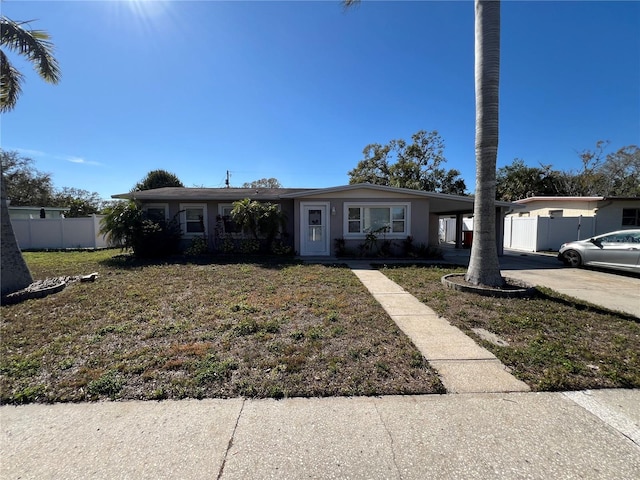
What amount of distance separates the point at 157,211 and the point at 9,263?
7082 mm

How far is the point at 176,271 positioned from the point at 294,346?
6.48 metres

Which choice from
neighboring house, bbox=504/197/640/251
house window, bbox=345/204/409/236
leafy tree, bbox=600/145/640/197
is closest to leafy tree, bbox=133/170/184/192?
house window, bbox=345/204/409/236

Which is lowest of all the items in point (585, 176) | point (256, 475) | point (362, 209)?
point (256, 475)

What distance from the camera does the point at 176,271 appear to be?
28.9 feet

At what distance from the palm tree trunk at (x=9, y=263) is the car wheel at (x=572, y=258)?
628 inches

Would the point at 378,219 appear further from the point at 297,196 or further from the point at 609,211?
the point at 609,211

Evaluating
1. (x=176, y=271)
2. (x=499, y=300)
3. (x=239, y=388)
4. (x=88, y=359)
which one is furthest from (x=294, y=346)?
(x=176, y=271)

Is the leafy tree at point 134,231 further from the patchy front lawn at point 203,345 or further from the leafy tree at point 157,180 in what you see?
the leafy tree at point 157,180

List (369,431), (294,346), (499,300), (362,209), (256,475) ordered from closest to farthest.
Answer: (256,475), (369,431), (294,346), (499,300), (362,209)

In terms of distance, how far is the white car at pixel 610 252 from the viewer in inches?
342

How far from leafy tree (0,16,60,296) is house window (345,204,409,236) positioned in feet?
32.1

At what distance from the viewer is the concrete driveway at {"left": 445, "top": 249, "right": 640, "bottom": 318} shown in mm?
5949

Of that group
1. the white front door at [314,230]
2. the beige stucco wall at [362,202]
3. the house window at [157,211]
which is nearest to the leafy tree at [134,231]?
the house window at [157,211]

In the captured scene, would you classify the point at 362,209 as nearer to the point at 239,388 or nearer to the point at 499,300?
the point at 499,300
